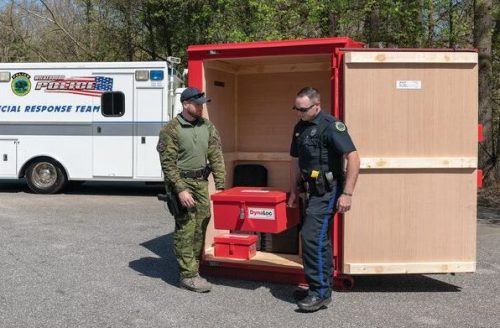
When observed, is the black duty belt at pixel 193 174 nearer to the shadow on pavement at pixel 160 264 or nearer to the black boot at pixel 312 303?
the shadow on pavement at pixel 160 264

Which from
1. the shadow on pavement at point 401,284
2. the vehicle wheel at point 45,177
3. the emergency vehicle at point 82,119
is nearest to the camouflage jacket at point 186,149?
the shadow on pavement at point 401,284

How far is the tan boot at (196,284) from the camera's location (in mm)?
5504

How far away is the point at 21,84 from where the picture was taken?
12516 mm

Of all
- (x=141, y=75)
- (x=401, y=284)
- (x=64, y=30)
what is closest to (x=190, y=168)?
(x=401, y=284)

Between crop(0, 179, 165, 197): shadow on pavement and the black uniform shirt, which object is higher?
the black uniform shirt

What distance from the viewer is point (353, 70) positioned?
522 centimetres

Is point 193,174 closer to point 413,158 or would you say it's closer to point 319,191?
point 319,191

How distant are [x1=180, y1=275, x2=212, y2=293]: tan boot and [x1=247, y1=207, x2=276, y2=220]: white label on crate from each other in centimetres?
75

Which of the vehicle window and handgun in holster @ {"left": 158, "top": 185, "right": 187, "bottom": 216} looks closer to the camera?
handgun in holster @ {"left": 158, "top": 185, "right": 187, "bottom": 216}

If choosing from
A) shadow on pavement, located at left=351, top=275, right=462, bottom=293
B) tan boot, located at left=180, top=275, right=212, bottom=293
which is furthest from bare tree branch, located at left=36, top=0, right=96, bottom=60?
shadow on pavement, located at left=351, top=275, right=462, bottom=293

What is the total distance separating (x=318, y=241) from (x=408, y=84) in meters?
1.59

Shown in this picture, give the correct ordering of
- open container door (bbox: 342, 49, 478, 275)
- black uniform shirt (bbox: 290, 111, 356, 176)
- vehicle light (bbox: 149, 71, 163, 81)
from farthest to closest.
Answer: vehicle light (bbox: 149, 71, 163, 81), open container door (bbox: 342, 49, 478, 275), black uniform shirt (bbox: 290, 111, 356, 176)

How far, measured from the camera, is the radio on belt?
5441mm

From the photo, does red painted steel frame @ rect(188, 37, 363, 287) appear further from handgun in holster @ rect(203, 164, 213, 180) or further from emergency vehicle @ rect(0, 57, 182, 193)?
emergency vehicle @ rect(0, 57, 182, 193)
